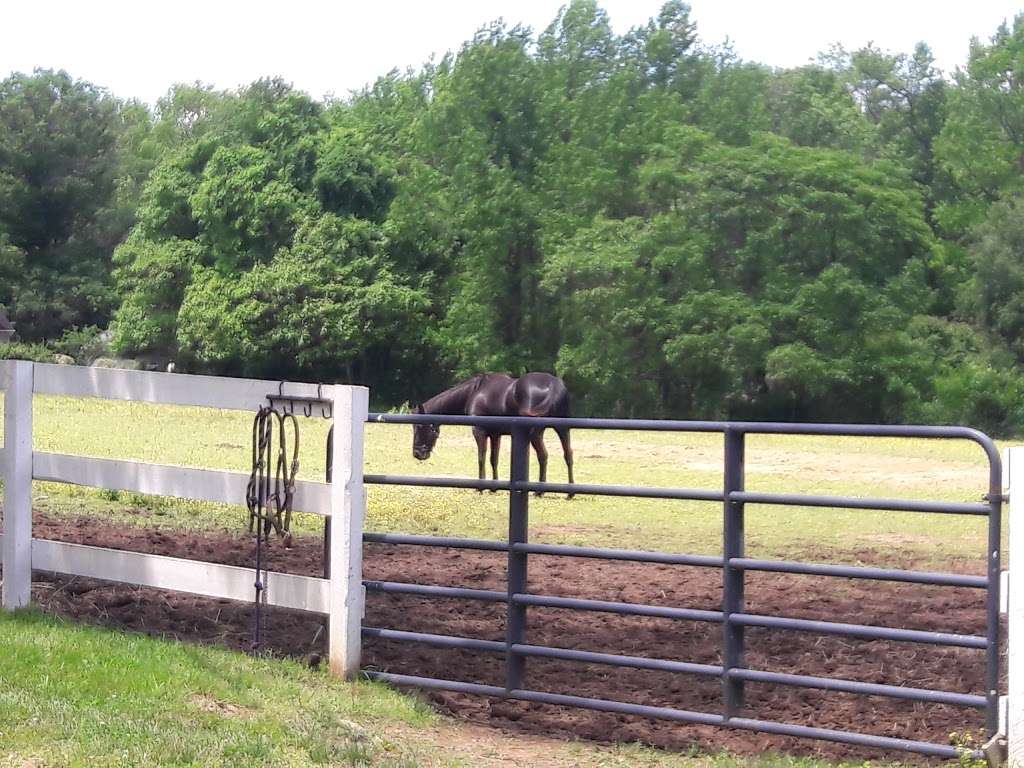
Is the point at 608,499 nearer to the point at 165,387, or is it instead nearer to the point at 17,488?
the point at 165,387

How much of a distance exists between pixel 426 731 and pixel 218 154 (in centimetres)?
4648

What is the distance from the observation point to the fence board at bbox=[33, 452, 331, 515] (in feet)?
20.1

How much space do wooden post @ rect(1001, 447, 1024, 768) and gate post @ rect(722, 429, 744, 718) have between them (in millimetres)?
1133

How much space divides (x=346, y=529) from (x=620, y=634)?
208 cm

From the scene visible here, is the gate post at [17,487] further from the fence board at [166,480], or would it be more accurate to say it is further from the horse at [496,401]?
the horse at [496,401]

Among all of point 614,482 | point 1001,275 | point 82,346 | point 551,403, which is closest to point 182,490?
point 551,403

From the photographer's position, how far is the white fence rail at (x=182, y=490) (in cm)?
583

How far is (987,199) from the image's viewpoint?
4600 cm

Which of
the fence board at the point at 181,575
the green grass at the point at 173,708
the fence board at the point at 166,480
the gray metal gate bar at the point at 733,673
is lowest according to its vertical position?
the green grass at the point at 173,708

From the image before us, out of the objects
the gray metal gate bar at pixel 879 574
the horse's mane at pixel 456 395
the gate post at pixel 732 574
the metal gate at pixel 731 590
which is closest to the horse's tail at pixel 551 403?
the horse's mane at pixel 456 395

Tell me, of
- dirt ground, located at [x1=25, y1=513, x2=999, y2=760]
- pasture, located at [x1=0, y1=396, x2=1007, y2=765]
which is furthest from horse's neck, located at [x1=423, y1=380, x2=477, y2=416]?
dirt ground, located at [x1=25, y1=513, x2=999, y2=760]

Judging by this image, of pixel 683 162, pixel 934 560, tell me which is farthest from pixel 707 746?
pixel 683 162

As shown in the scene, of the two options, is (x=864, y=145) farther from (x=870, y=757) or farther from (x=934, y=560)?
(x=870, y=757)

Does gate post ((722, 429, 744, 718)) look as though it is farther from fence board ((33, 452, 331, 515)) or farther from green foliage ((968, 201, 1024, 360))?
green foliage ((968, 201, 1024, 360))
